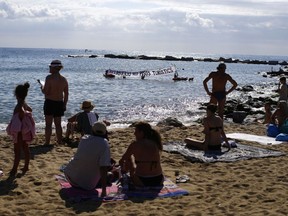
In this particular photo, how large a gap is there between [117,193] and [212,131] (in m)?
3.11

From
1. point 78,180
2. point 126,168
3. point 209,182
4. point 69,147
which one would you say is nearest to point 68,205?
point 78,180

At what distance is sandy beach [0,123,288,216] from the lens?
213 inches

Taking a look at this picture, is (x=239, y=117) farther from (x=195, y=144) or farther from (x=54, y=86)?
(x=54, y=86)

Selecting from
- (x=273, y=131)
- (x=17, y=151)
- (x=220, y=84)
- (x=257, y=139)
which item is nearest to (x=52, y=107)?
(x=17, y=151)

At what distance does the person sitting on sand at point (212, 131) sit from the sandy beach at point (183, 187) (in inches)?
23.1

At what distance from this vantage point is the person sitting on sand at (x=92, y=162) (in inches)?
231

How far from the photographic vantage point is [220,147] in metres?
8.82

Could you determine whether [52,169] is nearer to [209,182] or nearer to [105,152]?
[105,152]

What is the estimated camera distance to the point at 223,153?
8.57 metres

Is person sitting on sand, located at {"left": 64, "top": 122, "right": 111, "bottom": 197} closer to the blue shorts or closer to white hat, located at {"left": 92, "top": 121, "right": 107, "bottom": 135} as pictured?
white hat, located at {"left": 92, "top": 121, "right": 107, "bottom": 135}

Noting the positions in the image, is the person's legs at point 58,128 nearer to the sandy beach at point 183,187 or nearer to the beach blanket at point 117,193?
the sandy beach at point 183,187

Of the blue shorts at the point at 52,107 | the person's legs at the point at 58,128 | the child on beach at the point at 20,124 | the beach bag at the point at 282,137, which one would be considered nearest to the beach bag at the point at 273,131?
the beach bag at the point at 282,137

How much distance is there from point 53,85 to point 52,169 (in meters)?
2.17

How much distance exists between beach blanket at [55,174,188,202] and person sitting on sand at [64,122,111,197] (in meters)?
0.09
